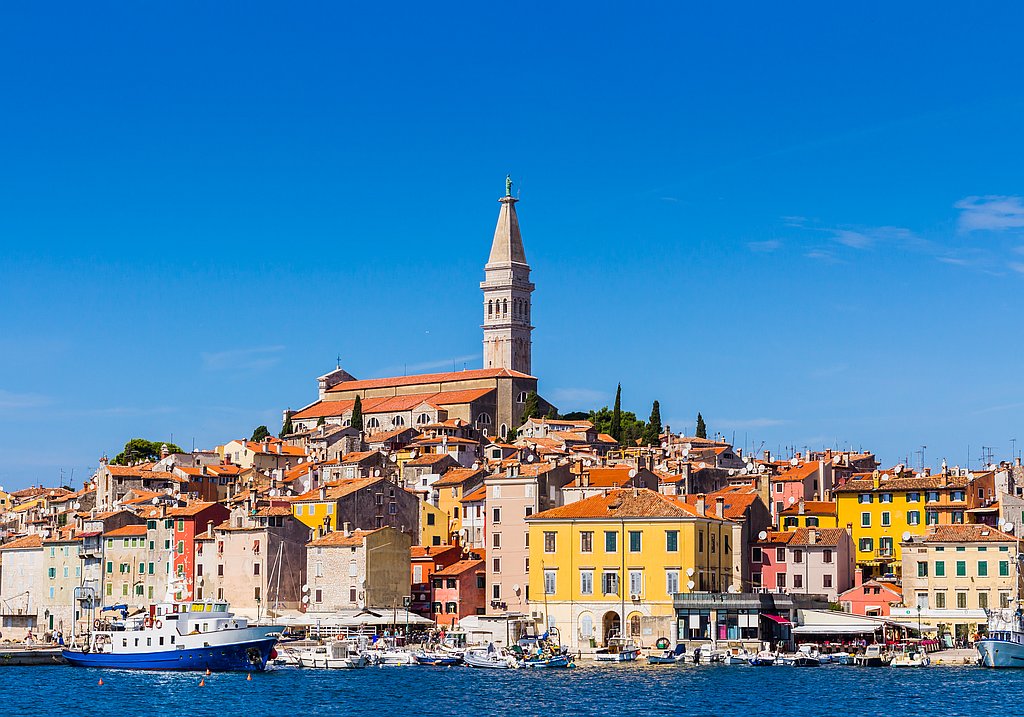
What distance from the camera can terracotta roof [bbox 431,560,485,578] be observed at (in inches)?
3314

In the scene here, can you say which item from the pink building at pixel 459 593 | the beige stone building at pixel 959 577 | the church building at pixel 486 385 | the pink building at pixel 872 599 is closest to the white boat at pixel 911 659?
the beige stone building at pixel 959 577

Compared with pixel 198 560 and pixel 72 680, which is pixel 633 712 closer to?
pixel 72 680

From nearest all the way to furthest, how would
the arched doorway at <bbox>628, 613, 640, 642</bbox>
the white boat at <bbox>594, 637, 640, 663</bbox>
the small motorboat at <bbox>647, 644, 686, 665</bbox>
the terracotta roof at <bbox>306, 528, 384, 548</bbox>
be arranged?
the small motorboat at <bbox>647, 644, 686, 665</bbox>
the white boat at <bbox>594, 637, 640, 663</bbox>
the arched doorway at <bbox>628, 613, 640, 642</bbox>
the terracotta roof at <bbox>306, 528, 384, 548</bbox>

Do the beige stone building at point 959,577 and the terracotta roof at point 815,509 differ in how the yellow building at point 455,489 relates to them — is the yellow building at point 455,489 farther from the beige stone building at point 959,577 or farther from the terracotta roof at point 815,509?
the beige stone building at point 959,577

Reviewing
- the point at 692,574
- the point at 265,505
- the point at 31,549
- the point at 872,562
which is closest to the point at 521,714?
the point at 692,574

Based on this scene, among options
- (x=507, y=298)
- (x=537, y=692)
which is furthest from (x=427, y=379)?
(x=537, y=692)

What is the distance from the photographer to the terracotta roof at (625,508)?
7638 centimetres

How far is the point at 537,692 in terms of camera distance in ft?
204

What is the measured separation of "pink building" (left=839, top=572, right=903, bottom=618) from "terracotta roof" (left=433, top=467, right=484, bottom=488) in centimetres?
2549

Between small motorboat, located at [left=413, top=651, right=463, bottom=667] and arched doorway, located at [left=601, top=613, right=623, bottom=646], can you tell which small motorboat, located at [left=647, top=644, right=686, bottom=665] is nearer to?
arched doorway, located at [left=601, top=613, right=623, bottom=646]

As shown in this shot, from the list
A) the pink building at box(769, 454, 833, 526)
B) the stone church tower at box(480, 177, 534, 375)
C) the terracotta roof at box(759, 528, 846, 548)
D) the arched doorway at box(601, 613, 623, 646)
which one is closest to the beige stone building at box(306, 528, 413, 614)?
the arched doorway at box(601, 613, 623, 646)

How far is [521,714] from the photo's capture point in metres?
55.8

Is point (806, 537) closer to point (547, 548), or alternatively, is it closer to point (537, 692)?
point (547, 548)

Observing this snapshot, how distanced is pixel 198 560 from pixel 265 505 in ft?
15.1
